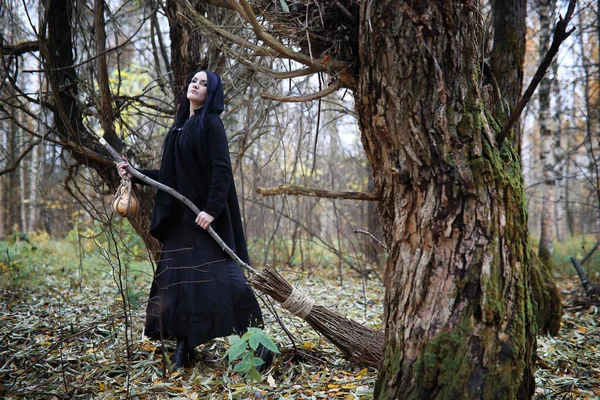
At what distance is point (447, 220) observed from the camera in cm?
185

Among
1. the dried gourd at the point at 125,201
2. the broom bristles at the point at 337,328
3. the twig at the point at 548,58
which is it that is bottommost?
the broom bristles at the point at 337,328

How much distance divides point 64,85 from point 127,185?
5.62ft

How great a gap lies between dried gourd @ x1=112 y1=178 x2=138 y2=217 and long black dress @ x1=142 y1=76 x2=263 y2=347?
17cm

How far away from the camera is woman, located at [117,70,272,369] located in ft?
9.60

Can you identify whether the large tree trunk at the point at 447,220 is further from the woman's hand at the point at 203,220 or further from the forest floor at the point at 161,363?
the woman's hand at the point at 203,220

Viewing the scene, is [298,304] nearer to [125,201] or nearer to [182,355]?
[182,355]

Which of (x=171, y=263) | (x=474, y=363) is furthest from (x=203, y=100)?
(x=474, y=363)

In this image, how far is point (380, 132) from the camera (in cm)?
199

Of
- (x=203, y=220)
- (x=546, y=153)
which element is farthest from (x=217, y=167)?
(x=546, y=153)

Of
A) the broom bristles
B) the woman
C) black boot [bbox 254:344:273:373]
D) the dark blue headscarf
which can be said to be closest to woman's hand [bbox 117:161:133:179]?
the woman

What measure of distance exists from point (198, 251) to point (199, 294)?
0.27 metres

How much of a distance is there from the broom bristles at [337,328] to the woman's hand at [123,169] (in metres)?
1.04

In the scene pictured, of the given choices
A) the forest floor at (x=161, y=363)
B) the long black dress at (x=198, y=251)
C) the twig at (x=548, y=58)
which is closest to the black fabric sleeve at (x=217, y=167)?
the long black dress at (x=198, y=251)

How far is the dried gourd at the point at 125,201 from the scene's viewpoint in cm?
286
